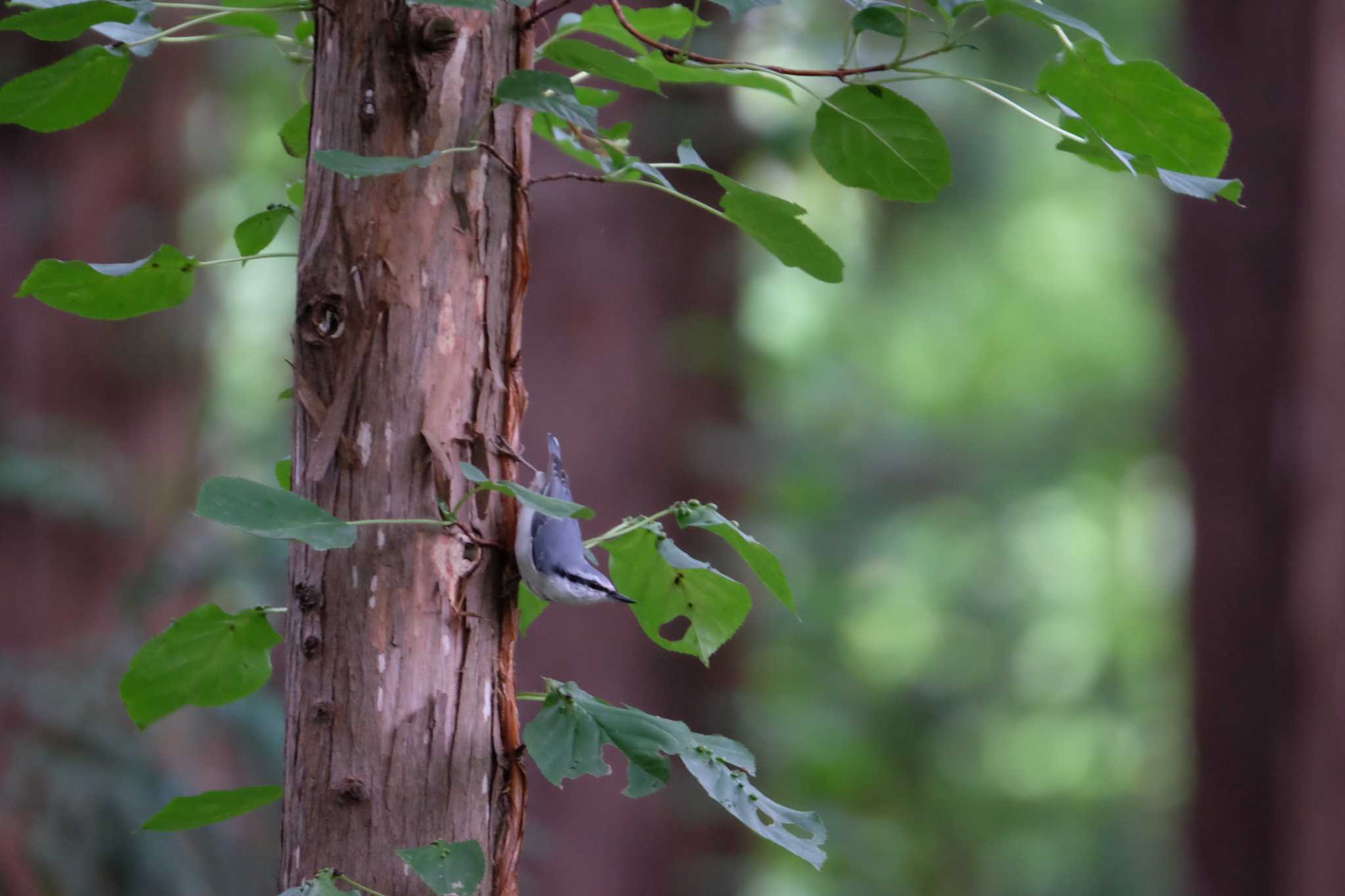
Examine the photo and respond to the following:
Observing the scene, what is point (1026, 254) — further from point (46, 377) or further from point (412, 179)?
point (412, 179)

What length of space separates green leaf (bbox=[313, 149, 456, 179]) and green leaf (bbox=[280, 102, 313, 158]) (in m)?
0.38

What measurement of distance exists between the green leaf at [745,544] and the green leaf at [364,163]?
35cm

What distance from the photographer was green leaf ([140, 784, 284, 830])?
3.59 feet

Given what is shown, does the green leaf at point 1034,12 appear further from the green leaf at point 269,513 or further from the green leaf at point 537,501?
the green leaf at point 269,513

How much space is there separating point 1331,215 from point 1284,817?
213 cm

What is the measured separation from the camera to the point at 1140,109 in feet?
3.21

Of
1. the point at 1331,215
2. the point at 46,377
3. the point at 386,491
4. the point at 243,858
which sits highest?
the point at 1331,215

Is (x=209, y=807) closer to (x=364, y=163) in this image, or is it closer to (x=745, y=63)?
(x=364, y=163)

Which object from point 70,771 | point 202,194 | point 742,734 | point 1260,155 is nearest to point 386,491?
point 70,771

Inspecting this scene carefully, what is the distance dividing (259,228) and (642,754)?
0.66m

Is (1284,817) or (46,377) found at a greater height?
(46,377)

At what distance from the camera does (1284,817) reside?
14.2 feet

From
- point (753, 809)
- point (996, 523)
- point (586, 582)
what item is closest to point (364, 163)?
point (586, 582)

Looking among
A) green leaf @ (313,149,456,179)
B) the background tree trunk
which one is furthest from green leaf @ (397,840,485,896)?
the background tree trunk
